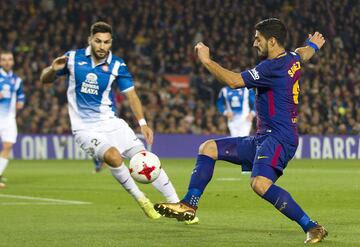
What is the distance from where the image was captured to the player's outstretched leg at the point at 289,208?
8172 mm

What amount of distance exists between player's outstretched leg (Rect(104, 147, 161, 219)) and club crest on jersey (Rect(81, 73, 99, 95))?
0.78 meters

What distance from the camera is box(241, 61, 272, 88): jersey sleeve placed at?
8.38 m

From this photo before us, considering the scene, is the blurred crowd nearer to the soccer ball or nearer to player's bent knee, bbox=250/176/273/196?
the soccer ball

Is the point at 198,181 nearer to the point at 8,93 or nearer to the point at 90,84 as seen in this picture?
the point at 90,84

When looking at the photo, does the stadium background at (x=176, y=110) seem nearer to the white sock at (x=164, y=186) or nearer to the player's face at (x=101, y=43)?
the white sock at (x=164, y=186)

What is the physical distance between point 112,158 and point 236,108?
41.3 feet

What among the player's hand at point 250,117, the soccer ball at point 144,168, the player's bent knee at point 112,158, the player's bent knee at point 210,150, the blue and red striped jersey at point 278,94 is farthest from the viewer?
the player's hand at point 250,117

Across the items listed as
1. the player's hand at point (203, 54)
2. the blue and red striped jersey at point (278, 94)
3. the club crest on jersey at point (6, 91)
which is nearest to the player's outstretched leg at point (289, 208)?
the blue and red striped jersey at point (278, 94)

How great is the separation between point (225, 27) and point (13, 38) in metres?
7.85

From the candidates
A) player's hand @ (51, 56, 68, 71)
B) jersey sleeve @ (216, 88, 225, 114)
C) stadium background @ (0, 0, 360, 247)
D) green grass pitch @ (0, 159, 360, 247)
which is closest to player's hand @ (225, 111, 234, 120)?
jersey sleeve @ (216, 88, 225, 114)

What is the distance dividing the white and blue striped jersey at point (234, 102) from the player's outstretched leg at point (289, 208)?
14186 millimetres

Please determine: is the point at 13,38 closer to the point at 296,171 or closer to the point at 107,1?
the point at 107,1

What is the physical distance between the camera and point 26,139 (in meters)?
28.5

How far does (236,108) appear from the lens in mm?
22828
